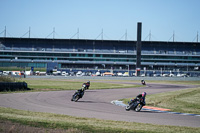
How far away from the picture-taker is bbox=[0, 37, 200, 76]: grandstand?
126 metres

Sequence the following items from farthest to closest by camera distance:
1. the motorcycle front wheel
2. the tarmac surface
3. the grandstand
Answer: the grandstand < the motorcycle front wheel < the tarmac surface

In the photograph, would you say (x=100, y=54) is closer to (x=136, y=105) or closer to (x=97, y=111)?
(x=136, y=105)

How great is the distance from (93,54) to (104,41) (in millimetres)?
8373

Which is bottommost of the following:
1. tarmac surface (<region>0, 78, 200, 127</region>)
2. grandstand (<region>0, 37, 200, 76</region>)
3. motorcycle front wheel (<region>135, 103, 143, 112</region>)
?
tarmac surface (<region>0, 78, 200, 127</region>)

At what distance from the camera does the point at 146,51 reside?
131 m

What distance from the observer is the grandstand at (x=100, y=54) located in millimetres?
125500

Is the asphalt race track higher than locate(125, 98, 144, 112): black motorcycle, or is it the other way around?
locate(125, 98, 144, 112): black motorcycle

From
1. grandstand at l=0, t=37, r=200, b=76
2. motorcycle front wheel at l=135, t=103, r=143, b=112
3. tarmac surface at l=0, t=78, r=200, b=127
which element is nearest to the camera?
tarmac surface at l=0, t=78, r=200, b=127

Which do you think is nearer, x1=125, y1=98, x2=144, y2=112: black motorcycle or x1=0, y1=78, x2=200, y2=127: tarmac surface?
x1=0, y1=78, x2=200, y2=127: tarmac surface

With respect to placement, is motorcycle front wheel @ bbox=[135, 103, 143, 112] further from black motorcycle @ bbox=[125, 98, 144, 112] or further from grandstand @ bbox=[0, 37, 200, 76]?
grandstand @ bbox=[0, 37, 200, 76]

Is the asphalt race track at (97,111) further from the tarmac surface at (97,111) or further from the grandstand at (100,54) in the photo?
the grandstand at (100,54)

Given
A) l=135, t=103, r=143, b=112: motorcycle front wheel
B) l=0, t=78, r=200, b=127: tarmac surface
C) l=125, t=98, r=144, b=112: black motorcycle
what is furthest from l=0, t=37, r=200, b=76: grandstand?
l=135, t=103, r=143, b=112: motorcycle front wheel

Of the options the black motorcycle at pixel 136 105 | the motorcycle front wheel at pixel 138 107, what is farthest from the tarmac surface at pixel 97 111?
the black motorcycle at pixel 136 105

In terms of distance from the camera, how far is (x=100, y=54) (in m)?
128
